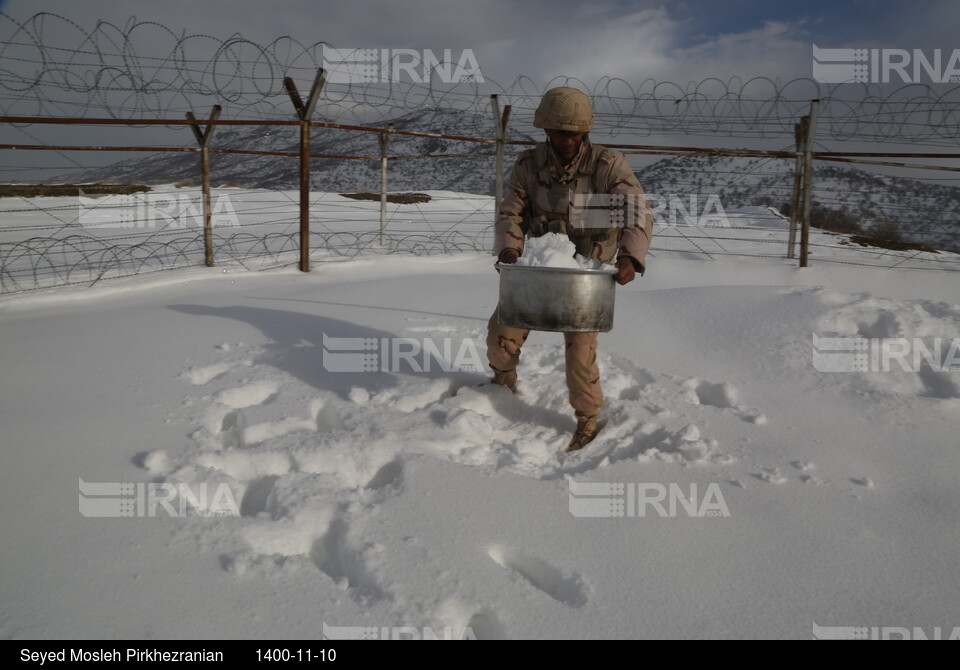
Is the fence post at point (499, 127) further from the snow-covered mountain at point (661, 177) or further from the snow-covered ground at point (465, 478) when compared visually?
the snow-covered ground at point (465, 478)

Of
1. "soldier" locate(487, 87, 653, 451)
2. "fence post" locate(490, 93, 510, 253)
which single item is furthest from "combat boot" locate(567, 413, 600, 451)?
"fence post" locate(490, 93, 510, 253)

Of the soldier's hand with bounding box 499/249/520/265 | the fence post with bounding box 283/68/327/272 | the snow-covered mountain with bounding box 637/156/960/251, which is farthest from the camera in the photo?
the snow-covered mountain with bounding box 637/156/960/251

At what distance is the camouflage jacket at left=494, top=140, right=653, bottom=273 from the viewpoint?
120 inches

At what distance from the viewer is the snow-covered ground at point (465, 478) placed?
6.39 ft

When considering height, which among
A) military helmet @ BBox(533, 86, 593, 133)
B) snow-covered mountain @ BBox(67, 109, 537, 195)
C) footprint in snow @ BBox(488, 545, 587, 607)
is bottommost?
footprint in snow @ BBox(488, 545, 587, 607)

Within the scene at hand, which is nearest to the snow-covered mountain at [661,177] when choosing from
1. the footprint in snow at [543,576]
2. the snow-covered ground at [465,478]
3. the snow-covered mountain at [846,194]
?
the snow-covered mountain at [846,194]

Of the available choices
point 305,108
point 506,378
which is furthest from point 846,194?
point 506,378

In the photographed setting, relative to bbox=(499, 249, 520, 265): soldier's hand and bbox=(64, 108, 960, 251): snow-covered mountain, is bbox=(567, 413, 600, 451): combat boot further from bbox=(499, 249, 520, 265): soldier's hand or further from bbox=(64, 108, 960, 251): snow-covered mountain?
bbox=(64, 108, 960, 251): snow-covered mountain

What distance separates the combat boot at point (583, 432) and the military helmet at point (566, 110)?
4.61 feet

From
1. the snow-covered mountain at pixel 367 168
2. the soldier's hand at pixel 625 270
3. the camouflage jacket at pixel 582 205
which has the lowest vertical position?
the soldier's hand at pixel 625 270

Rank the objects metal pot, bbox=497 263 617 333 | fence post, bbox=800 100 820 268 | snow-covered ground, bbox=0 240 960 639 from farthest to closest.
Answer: fence post, bbox=800 100 820 268 → metal pot, bbox=497 263 617 333 → snow-covered ground, bbox=0 240 960 639

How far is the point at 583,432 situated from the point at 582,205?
3.76ft

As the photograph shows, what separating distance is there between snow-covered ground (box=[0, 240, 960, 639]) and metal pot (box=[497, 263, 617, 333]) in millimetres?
648

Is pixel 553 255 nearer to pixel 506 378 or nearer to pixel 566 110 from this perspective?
pixel 566 110
